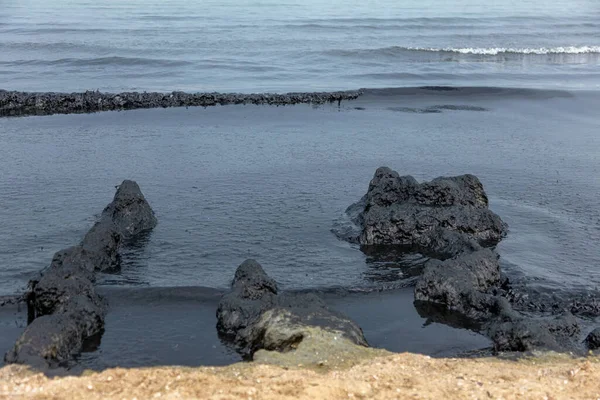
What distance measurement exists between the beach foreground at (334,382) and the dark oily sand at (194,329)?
0.65 metres

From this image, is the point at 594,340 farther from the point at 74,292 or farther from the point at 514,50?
the point at 514,50

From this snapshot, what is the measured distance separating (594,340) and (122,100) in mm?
16831

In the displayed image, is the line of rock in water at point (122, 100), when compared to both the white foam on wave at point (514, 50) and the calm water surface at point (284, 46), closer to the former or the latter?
the calm water surface at point (284, 46)

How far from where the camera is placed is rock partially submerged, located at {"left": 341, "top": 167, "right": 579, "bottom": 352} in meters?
9.59

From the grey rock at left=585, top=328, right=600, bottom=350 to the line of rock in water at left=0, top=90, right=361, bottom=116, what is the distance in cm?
1538

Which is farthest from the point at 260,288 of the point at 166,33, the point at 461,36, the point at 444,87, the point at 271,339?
the point at 461,36

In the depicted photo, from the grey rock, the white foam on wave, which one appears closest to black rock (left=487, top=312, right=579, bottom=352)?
the grey rock

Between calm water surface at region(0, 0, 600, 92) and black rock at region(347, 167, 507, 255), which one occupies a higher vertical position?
calm water surface at region(0, 0, 600, 92)

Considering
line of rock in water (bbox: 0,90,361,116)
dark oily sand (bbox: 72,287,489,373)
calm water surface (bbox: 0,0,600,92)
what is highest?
calm water surface (bbox: 0,0,600,92)

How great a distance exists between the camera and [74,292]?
32.8ft

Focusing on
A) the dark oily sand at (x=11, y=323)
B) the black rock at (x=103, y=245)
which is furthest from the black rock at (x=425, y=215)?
the dark oily sand at (x=11, y=323)

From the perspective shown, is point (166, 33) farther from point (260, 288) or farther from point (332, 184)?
point (260, 288)

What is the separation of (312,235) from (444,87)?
1512 cm

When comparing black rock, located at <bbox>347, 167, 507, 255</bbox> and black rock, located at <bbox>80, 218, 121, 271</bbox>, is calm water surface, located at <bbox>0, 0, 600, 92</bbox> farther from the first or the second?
black rock, located at <bbox>80, 218, 121, 271</bbox>
